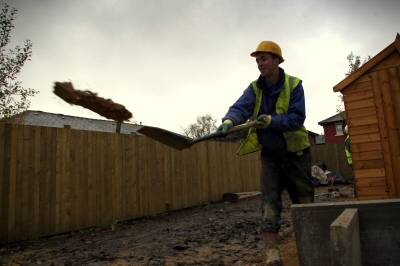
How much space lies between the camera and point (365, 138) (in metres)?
6.89

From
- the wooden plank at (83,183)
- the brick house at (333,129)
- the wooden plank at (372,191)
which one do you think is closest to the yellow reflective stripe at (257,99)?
the wooden plank at (372,191)

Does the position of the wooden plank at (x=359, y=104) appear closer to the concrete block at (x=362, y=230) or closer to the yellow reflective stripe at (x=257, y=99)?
the yellow reflective stripe at (x=257, y=99)

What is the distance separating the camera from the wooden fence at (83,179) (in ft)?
20.7

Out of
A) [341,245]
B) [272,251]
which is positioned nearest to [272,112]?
[272,251]

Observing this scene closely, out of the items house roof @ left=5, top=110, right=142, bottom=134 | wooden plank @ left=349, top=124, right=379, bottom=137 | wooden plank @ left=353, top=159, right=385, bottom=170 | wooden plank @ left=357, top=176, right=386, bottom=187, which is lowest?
wooden plank @ left=357, top=176, right=386, bottom=187

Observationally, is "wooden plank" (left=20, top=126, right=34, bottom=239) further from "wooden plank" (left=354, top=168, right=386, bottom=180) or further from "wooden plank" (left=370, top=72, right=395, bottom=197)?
"wooden plank" (left=370, top=72, right=395, bottom=197)

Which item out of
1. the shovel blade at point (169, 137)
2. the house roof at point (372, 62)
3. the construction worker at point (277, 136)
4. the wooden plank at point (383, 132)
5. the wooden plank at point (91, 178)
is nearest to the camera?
the construction worker at point (277, 136)

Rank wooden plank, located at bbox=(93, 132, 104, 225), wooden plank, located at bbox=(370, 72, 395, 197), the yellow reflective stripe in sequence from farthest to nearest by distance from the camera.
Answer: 1. wooden plank, located at bbox=(93, 132, 104, 225)
2. wooden plank, located at bbox=(370, 72, 395, 197)
3. the yellow reflective stripe

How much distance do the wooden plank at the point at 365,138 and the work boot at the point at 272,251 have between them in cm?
448

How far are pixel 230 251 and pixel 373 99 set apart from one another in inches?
156

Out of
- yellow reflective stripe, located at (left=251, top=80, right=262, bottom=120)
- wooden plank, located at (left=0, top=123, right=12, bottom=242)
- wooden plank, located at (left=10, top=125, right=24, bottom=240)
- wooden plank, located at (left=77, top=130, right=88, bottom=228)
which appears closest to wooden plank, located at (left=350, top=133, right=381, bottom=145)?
yellow reflective stripe, located at (left=251, top=80, right=262, bottom=120)

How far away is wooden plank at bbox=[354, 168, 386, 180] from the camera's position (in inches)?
263

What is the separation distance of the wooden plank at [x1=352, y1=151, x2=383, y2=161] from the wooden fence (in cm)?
488

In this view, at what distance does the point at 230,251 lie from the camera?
5.14m
